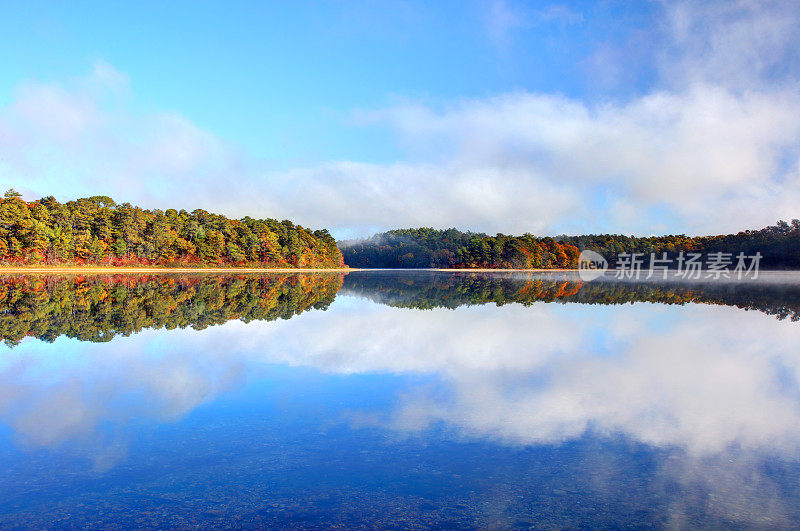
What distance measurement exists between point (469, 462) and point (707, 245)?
13938 cm

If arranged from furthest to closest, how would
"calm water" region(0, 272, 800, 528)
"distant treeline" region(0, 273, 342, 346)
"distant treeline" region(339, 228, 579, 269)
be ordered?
"distant treeline" region(339, 228, 579, 269)
"distant treeline" region(0, 273, 342, 346)
"calm water" region(0, 272, 800, 528)

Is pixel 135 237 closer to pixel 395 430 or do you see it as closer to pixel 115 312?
pixel 115 312

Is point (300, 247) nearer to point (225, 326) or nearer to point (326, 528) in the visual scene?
point (225, 326)

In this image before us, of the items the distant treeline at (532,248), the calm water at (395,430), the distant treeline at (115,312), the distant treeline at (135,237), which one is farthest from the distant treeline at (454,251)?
the calm water at (395,430)

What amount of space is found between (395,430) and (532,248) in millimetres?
114042

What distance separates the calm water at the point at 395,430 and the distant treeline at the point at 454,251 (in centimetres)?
10084

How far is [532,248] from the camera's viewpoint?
115 metres

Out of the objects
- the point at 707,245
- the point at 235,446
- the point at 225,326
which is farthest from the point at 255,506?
the point at 707,245

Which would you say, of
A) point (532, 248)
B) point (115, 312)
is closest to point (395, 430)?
point (115, 312)

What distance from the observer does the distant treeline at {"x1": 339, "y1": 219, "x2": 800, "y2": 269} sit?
102 metres

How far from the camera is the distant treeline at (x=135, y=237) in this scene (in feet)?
155

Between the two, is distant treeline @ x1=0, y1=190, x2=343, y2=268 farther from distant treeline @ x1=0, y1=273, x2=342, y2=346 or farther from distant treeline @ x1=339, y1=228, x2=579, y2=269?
distant treeline @ x1=339, y1=228, x2=579, y2=269

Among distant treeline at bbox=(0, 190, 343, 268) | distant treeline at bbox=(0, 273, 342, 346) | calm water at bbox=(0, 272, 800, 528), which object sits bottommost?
distant treeline at bbox=(0, 273, 342, 346)

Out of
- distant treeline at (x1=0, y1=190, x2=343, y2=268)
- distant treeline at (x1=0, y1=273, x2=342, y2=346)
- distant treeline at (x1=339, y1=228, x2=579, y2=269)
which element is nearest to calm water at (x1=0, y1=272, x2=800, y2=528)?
distant treeline at (x1=0, y1=273, x2=342, y2=346)
